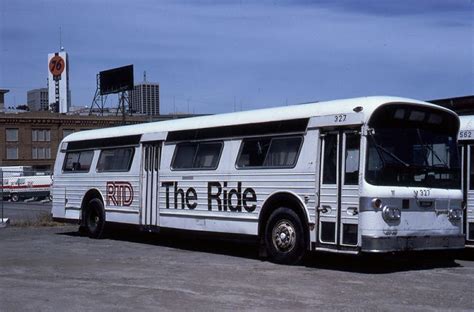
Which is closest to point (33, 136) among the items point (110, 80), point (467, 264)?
point (110, 80)

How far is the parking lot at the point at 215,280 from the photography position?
8477 mm

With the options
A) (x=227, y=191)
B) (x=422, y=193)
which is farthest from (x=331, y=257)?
(x=422, y=193)

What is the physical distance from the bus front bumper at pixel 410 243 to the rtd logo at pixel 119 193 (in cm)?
730

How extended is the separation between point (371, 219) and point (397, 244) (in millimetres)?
626

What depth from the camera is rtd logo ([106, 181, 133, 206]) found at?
54.4 ft

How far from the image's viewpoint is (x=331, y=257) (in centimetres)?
1341

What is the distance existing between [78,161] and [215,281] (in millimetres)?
9709

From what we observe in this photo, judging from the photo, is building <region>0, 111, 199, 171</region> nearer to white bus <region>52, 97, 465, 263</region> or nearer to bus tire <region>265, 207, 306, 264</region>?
white bus <region>52, 97, 465, 263</region>

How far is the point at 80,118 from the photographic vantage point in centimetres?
9231

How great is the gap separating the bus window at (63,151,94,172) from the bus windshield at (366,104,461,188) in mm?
9418

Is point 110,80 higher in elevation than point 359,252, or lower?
higher

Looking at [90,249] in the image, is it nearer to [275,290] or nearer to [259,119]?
[259,119]

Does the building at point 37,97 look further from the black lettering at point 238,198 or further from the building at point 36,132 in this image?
the black lettering at point 238,198

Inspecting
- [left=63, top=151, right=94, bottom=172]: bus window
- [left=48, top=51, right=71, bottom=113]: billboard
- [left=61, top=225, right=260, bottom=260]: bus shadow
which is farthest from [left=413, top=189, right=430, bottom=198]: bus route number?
[left=48, top=51, right=71, bottom=113]: billboard
